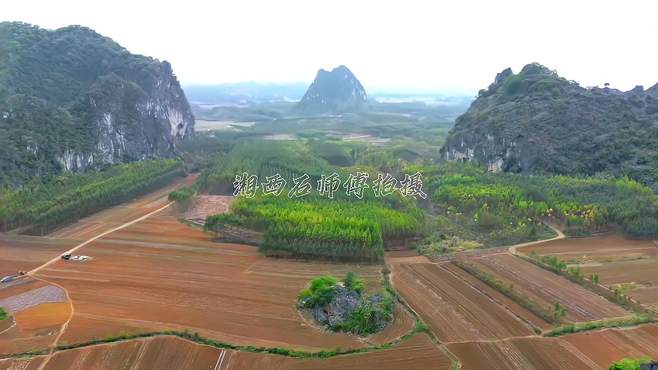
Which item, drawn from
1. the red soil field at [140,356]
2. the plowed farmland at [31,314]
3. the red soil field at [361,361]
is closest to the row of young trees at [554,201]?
the red soil field at [361,361]

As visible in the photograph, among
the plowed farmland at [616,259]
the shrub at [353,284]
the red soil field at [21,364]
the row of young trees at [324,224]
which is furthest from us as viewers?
the row of young trees at [324,224]

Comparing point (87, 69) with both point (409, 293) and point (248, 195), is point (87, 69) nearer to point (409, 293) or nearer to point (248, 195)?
point (248, 195)

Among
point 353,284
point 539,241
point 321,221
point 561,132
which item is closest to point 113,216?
point 321,221

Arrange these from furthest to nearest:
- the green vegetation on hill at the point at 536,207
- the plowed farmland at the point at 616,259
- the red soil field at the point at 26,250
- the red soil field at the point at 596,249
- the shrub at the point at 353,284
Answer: the green vegetation on hill at the point at 536,207, the red soil field at the point at 596,249, the red soil field at the point at 26,250, the plowed farmland at the point at 616,259, the shrub at the point at 353,284

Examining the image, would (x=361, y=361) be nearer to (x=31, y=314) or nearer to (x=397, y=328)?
→ (x=397, y=328)

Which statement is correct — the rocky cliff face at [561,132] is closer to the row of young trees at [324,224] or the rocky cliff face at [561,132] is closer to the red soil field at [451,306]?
the row of young trees at [324,224]

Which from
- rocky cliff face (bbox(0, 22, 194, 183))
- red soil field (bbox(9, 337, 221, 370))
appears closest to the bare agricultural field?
rocky cliff face (bbox(0, 22, 194, 183))
